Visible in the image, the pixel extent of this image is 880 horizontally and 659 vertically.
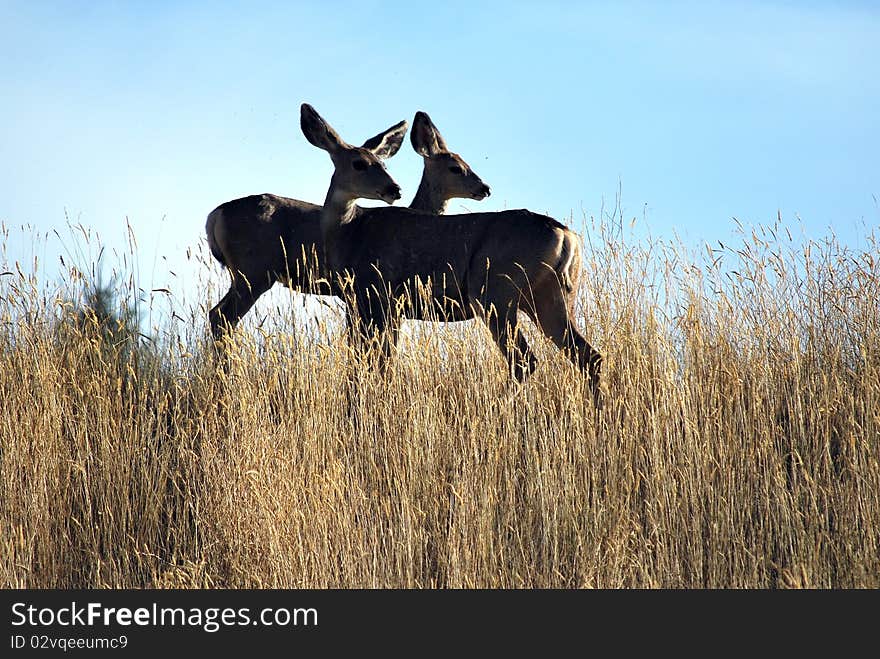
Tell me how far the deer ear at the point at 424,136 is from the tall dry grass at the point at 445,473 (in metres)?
2.42

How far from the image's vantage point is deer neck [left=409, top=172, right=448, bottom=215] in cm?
802

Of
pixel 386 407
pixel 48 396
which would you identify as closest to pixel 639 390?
pixel 386 407

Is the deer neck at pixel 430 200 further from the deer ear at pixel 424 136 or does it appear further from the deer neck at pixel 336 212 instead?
the deer neck at pixel 336 212

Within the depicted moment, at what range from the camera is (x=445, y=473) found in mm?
4645

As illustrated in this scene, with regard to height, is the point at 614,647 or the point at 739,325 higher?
the point at 739,325

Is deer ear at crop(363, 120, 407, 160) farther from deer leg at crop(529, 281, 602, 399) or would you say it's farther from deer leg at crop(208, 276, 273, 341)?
deer leg at crop(529, 281, 602, 399)

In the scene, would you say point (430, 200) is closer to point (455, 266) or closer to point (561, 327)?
point (455, 266)

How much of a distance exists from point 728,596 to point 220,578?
2.19 m

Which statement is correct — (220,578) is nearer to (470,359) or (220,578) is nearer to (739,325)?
(470,359)

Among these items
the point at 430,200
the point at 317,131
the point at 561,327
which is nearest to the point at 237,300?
the point at 317,131

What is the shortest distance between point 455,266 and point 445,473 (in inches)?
90.2

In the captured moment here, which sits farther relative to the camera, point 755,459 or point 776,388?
point 776,388

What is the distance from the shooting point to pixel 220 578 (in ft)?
14.3

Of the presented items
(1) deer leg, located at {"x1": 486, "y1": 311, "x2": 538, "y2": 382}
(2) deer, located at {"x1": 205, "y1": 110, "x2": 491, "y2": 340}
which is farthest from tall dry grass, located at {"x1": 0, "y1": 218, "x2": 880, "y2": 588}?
(2) deer, located at {"x1": 205, "y1": 110, "x2": 491, "y2": 340}
